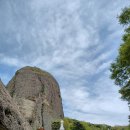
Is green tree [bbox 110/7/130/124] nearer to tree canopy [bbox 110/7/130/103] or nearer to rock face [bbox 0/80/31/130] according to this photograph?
tree canopy [bbox 110/7/130/103]

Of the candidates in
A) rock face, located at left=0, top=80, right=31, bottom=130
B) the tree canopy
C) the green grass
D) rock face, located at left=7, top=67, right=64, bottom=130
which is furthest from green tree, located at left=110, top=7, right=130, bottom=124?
the green grass

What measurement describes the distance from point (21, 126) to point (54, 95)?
148ft

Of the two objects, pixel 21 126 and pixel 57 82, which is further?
pixel 57 82

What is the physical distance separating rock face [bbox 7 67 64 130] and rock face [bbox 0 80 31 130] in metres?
33.9

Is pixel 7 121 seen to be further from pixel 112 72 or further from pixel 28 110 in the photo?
pixel 28 110

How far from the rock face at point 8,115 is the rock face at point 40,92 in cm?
3387

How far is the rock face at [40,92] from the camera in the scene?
140 feet

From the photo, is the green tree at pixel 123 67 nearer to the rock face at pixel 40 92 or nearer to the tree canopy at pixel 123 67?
the tree canopy at pixel 123 67

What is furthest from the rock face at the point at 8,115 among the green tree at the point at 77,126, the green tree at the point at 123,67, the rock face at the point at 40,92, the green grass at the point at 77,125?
the green tree at the point at 77,126

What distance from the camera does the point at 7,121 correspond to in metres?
5.50

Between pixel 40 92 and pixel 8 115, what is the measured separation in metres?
41.2

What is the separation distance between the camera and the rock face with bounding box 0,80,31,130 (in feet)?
17.8

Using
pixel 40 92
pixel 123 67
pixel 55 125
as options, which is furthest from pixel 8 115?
pixel 40 92

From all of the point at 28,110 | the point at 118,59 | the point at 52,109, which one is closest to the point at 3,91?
the point at 118,59
